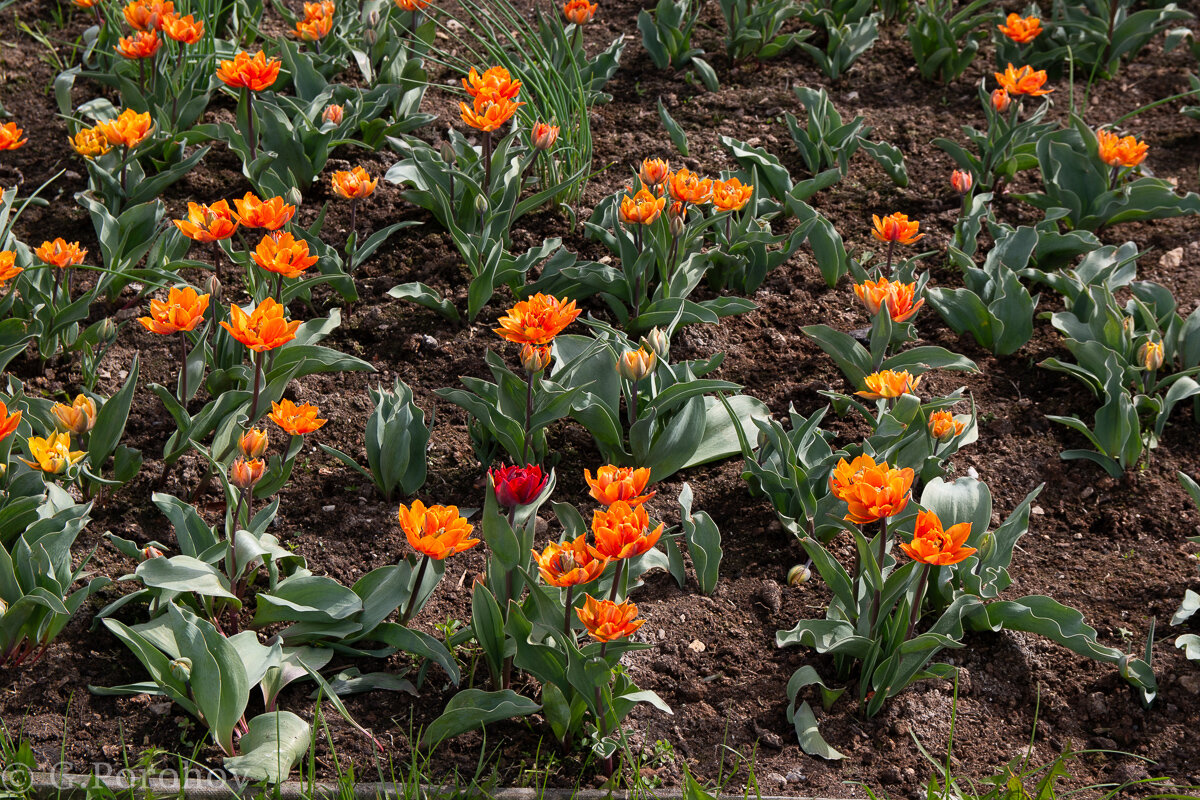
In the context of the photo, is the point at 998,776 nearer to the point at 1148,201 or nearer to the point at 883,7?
the point at 1148,201

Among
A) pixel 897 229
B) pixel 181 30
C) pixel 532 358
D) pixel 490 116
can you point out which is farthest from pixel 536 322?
pixel 181 30

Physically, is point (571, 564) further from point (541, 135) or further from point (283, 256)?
point (541, 135)

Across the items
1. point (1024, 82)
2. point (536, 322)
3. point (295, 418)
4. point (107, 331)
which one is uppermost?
point (1024, 82)

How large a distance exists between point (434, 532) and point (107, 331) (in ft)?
4.23

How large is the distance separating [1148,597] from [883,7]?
9.30 ft

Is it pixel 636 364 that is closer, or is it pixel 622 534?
pixel 622 534

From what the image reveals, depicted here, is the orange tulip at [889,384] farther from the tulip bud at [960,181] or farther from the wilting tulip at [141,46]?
the wilting tulip at [141,46]

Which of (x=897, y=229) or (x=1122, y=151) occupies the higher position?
(x=1122, y=151)

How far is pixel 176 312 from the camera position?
224cm

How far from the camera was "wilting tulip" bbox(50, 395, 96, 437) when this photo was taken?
2.22 m

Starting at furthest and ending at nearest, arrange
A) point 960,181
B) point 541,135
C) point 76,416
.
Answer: point 960,181 → point 541,135 → point 76,416

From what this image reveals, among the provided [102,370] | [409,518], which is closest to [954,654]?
[409,518]

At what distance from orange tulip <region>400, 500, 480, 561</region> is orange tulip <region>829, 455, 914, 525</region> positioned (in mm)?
642

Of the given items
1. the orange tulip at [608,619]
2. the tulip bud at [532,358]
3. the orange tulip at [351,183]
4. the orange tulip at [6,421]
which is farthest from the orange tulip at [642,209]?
the orange tulip at [6,421]
